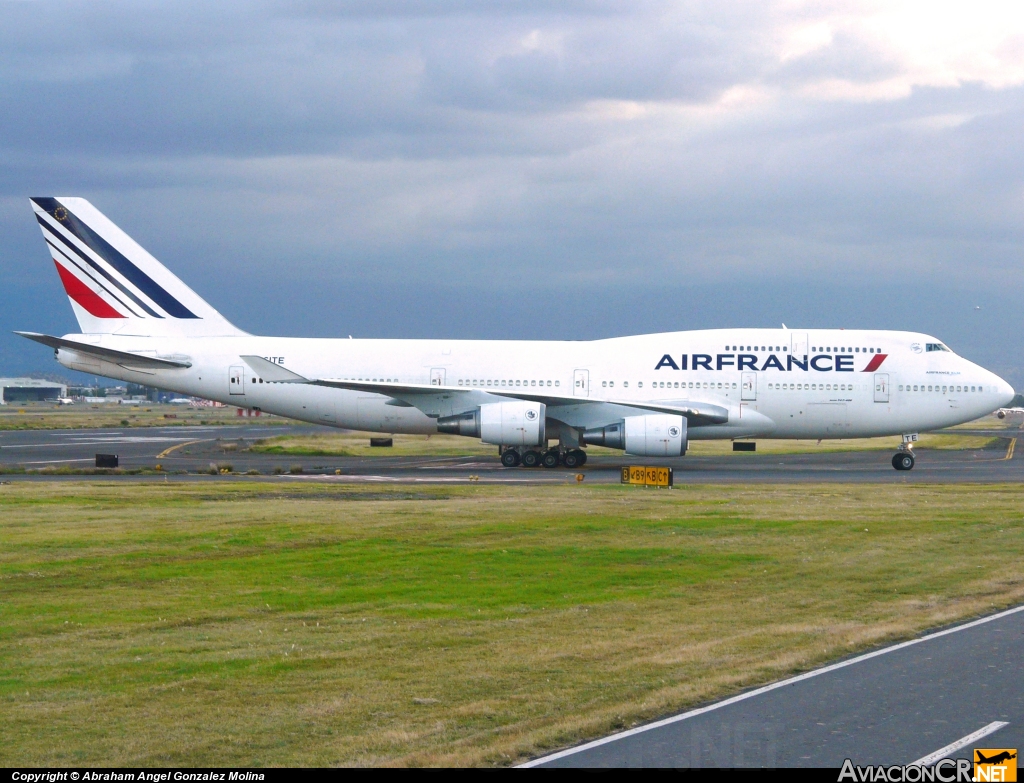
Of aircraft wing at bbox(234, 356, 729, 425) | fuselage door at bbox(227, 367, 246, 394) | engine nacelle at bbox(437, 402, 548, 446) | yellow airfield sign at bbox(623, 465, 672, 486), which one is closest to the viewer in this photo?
yellow airfield sign at bbox(623, 465, 672, 486)

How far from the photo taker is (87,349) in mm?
39469

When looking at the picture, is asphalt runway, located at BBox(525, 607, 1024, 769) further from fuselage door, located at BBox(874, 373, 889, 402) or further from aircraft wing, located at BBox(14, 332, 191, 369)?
aircraft wing, located at BBox(14, 332, 191, 369)

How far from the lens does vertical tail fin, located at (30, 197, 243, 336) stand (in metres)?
41.4

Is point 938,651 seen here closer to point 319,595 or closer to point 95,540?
point 319,595

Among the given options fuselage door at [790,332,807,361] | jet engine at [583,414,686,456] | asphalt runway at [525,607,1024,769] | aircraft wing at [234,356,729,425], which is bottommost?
asphalt runway at [525,607,1024,769]

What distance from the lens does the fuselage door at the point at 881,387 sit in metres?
40.7

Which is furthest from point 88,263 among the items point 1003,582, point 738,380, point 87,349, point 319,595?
point 1003,582

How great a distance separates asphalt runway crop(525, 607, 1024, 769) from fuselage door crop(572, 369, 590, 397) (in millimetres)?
29302

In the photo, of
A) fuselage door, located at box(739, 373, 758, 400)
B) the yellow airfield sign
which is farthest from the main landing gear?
the yellow airfield sign

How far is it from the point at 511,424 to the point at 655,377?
6.03 m

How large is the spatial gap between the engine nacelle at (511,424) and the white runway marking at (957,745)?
29.4 meters

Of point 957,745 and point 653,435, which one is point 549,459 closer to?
point 653,435

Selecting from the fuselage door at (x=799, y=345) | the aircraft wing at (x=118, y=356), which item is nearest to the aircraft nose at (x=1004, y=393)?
the fuselage door at (x=799, y=345)

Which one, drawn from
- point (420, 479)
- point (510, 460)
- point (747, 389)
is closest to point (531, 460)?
point (510, 460)
